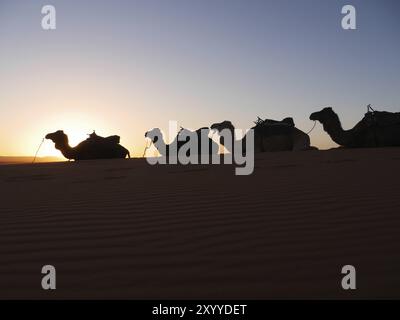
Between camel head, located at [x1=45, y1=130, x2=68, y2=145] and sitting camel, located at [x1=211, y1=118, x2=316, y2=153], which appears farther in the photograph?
camel head, located at [x1=45, y1=130, x2=68, y2=145]

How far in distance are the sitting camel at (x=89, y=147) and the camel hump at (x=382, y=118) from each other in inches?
356

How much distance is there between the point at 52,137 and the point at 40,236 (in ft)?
43.4

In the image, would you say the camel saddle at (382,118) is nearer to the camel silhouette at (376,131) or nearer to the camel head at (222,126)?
the camel silhouette at (376,131)

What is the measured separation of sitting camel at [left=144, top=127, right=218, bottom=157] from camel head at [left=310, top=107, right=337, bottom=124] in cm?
364

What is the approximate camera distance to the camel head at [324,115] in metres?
13.8

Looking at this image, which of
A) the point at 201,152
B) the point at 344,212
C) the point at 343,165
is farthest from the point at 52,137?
the point at 344,212

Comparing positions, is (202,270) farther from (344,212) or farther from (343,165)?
(343,165)

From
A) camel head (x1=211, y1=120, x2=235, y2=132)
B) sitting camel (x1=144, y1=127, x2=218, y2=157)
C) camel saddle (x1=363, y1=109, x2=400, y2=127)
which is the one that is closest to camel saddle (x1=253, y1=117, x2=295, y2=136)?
camel head (x1=211, y1=120, x2=235, y2=132)

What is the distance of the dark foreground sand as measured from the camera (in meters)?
2.24

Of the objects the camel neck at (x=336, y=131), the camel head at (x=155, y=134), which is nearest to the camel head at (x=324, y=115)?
the camel neck at (x=336, y=131)

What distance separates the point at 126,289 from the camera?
7.33 feet

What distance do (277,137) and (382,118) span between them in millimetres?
3365

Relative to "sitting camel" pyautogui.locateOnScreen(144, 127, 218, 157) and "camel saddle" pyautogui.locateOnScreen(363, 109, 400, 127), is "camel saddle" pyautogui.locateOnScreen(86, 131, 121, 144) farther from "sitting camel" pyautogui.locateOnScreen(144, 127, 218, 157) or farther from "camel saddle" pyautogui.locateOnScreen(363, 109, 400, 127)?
"camel saddle" pyautogui.locateOnScreen(363, 109, 400, 127)

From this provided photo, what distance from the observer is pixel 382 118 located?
1306 centimetres
